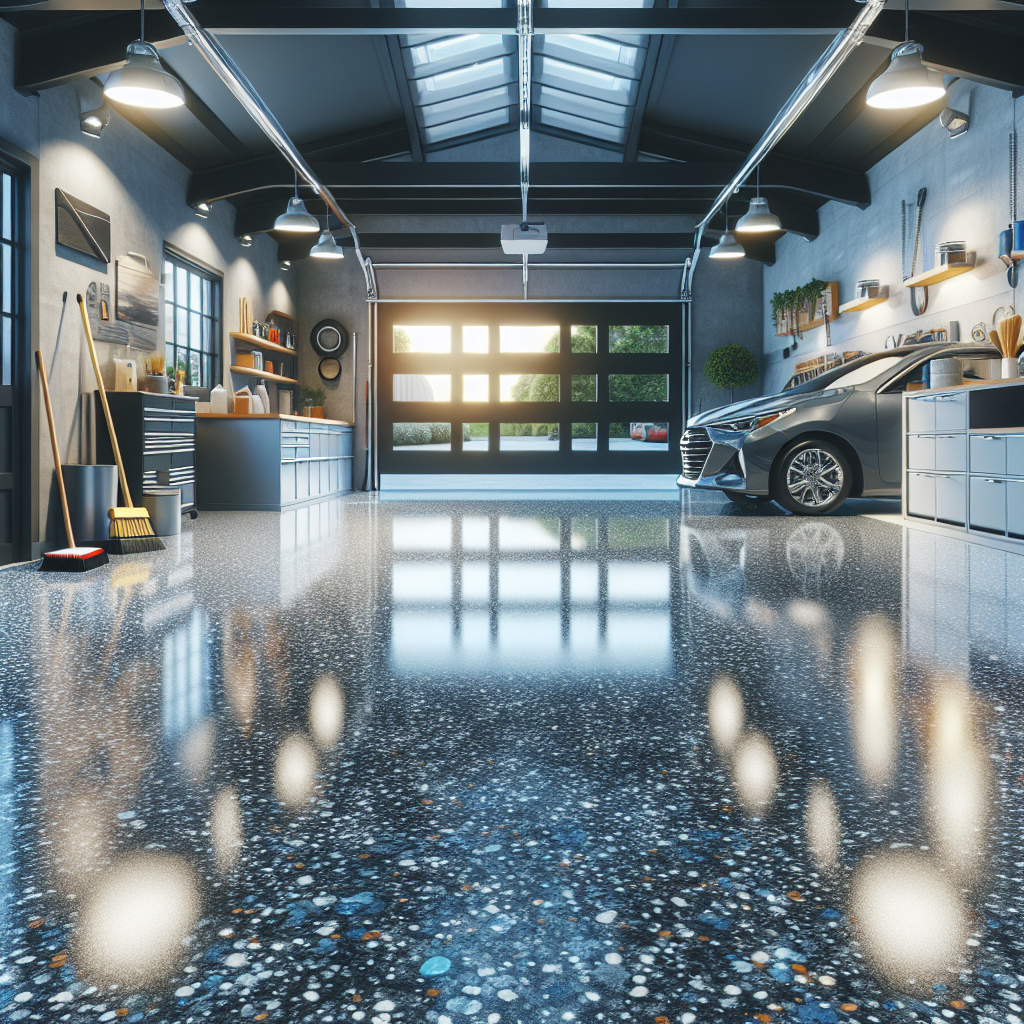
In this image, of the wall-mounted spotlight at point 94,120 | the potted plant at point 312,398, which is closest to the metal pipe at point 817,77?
the wall-mounted spotlight at point 94,120

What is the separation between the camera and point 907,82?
194 inches

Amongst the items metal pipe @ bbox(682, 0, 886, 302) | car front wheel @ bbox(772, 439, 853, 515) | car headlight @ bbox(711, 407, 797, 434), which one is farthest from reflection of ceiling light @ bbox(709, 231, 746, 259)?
car front wheel @ bbox(772, 439, 853, 515)

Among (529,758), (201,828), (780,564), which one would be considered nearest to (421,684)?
(529,758)

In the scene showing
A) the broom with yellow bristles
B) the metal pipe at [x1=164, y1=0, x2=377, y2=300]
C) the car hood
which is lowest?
the broom with yellow bristles

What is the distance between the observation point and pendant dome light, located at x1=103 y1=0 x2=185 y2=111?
464cm

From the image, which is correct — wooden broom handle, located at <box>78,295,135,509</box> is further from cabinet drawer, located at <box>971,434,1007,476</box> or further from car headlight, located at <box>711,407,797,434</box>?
cabinet drawer, located at <box>971,434,1007,476</box>

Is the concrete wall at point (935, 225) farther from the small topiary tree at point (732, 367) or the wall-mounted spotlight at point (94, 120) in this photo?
the wall-mounted spotlight at point (94, 120)

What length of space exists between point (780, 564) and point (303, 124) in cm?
774

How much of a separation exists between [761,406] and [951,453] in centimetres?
171

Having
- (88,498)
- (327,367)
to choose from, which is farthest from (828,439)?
(327,367)

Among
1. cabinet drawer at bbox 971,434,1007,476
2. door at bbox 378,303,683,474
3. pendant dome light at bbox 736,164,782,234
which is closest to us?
cabinet drawer at bbox 971,434,1007,476

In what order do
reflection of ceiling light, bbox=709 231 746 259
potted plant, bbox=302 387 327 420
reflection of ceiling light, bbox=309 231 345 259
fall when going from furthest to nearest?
potted plant, bbox=302 387 327 420 < reflection of ceiling light, bbox=709 231 746 259 < reflection of ceiling light, bbox=309 231 345 259

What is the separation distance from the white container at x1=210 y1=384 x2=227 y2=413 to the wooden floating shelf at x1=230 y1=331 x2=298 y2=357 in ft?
3.80

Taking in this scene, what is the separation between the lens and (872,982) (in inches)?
38.3
